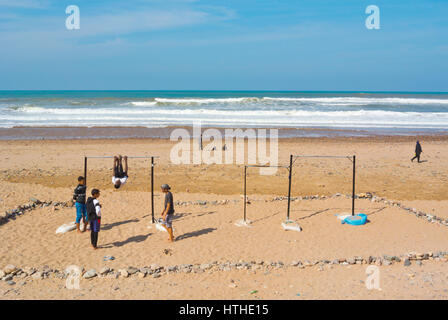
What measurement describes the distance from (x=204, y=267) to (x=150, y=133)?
78.6 ft

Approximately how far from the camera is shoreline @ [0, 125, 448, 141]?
28422mm

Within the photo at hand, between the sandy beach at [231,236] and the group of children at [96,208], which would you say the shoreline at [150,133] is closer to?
the sandy beach at [231,236]

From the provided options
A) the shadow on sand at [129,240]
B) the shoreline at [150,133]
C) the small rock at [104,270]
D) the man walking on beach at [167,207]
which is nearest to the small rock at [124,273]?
the small rock at [104,270]

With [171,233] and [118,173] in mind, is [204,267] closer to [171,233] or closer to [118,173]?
[171,233]

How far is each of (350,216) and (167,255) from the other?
19.1 feet

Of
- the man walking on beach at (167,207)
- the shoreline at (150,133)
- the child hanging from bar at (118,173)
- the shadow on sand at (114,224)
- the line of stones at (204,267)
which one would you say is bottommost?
the line of stones at (204,267)

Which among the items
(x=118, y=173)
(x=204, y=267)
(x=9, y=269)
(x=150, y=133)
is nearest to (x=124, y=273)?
(x=204, y=267)

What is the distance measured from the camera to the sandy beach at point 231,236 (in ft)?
23.8
